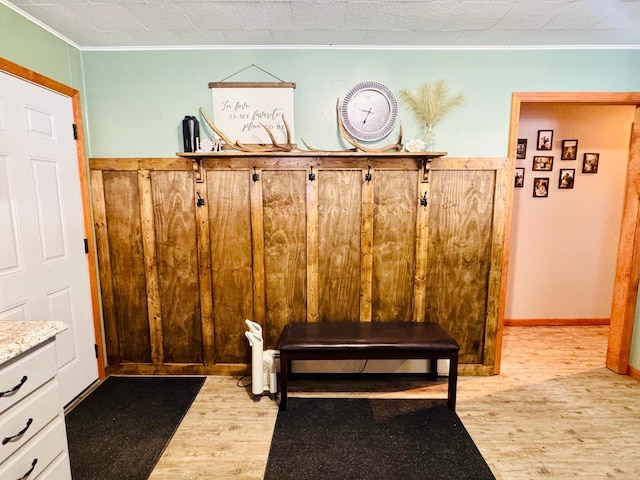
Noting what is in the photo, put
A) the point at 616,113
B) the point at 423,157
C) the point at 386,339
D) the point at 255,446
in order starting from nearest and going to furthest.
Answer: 1. the point at 255,446
2. the point at 386,339
3. the point at 423,157
4. the point at 616,113

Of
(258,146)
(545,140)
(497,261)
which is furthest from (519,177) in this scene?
(258,146)

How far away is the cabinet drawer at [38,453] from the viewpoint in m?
1.30

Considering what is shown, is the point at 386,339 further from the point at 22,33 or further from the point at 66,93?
the point at 22,33

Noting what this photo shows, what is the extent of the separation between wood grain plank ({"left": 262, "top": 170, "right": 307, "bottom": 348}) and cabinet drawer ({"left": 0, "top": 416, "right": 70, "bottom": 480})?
1530mm

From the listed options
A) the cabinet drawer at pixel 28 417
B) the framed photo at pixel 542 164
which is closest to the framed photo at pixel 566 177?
the framed photo at pixel 542 164

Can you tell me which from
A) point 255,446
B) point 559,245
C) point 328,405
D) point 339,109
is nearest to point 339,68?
point 339,109

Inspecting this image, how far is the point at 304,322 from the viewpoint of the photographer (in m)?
2.79

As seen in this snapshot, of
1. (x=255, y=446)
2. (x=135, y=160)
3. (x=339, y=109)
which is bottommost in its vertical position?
(x=255, y=446)

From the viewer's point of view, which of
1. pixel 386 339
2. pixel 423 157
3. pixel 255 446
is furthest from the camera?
pixel 423 157

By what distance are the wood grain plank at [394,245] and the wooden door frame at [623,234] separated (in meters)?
0.80

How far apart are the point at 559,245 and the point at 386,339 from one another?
2888 mm

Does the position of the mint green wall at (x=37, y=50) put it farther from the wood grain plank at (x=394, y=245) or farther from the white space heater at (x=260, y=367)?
the wood grain plank at (x=394, y=245)

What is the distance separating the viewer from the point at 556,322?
13.4 ft

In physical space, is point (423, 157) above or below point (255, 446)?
above
